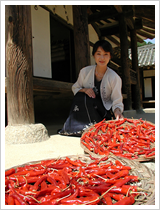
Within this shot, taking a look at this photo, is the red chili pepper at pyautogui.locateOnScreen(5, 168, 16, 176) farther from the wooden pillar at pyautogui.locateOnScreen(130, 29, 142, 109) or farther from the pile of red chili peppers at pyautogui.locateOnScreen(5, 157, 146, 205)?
the wooden pillar at pyautogui.locateOnScreen(130, 29, 142, 109)

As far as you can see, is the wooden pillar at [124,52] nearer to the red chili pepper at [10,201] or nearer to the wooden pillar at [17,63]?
the wooden pillar at [17,63]

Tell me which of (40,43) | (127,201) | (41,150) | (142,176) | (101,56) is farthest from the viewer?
(40,43)

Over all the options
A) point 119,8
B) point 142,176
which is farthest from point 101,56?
point 119,8

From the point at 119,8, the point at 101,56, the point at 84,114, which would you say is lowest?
the point at 84,114

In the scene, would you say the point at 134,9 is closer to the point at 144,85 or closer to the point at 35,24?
the point at 35,24

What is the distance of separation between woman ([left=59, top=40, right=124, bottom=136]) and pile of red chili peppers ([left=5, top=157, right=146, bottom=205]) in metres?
1.56

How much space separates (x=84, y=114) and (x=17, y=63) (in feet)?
4.70

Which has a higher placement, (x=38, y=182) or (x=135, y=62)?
(x=135, y=62)

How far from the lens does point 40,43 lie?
17.7 ft

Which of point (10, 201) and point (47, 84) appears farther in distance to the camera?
point (47, 84)

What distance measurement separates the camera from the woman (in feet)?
10.9

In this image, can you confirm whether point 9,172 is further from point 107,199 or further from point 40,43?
point 40,43

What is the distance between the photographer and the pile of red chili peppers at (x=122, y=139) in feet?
6.72
